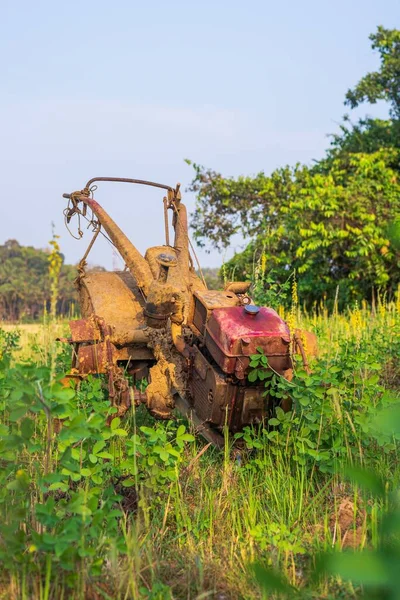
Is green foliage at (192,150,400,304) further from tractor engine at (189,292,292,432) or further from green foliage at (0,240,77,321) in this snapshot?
green foliage at (0,240,77,321)

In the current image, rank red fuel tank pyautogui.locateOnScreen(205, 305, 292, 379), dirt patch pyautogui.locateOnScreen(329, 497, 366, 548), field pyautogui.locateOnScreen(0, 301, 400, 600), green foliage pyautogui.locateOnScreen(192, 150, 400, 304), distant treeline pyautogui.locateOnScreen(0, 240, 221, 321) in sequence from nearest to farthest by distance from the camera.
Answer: field pyautogui.locateOnScreen(0, 301, 400, 600)
dirt patch pyautogui.locateOnScreen(329, 497, 366, 548)
red fuel tank pyautogui.locateOnScreen(205, 305, 292, 379)
green foliage pyautogui.locateOnScreen(192, 150, 400, 304)
distant treeline pyautogui.locateOnScreen(0, 240, 221, 321)

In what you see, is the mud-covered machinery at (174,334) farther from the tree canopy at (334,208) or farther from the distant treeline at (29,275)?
the distant treeline at (29,275)

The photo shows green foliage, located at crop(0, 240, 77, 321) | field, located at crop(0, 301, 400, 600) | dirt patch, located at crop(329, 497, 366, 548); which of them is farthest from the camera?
green foliage, located at crop(0, 240, 77, 321)

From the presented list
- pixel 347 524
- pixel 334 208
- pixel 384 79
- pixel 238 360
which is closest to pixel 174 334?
pixel 238 360

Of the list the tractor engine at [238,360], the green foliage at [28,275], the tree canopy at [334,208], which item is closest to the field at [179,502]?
the tractor engine at [238,360]

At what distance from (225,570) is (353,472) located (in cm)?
232

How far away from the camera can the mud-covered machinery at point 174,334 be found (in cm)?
423

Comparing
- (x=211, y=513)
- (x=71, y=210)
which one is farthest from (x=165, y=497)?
(x=71, y=210)

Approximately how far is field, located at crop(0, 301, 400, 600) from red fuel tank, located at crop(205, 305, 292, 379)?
0.17 metres

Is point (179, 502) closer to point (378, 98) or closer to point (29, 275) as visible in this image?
point (378, 98)

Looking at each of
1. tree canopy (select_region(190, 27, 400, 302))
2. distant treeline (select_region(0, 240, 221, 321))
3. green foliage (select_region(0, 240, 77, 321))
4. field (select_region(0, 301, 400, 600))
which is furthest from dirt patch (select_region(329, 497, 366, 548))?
distant treeline (select_region(0, 240, 221, 321))

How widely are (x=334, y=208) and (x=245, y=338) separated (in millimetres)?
9433

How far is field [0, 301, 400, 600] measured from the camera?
2.75 meters

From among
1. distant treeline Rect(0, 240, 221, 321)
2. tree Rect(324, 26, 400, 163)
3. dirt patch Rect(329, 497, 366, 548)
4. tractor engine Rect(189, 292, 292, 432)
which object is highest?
tree Rect(324, 26, 400, 163)
